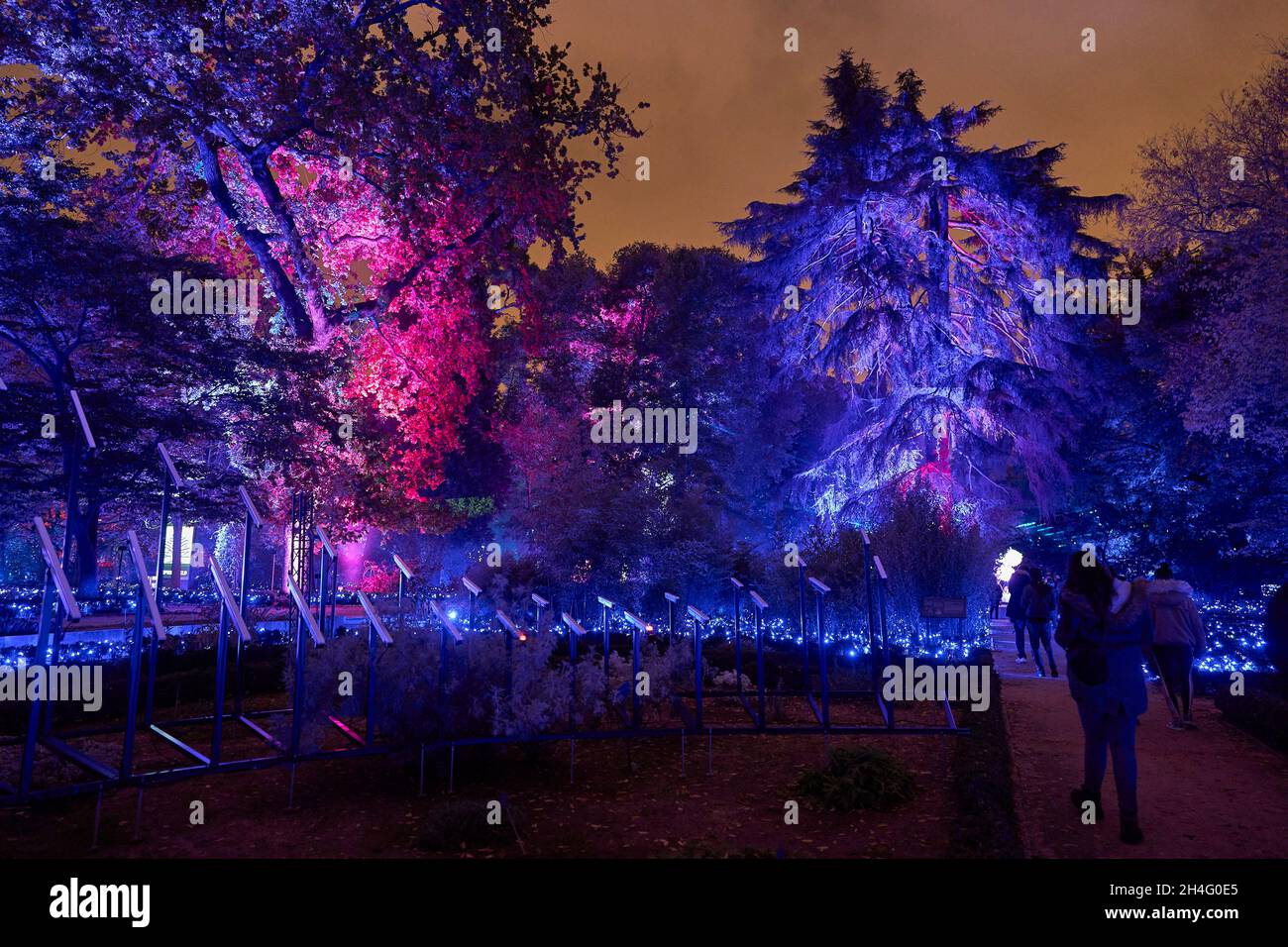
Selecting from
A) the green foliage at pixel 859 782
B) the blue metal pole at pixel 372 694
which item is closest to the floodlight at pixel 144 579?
the blue metal pole at pixel 372 694

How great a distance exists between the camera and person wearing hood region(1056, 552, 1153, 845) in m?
5.73

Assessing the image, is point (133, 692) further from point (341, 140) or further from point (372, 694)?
point (341, 140)

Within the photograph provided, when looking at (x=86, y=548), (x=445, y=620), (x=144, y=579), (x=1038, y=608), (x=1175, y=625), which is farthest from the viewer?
(x=86, y=548)

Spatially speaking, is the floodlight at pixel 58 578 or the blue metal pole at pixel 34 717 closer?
the floodlight at pixel 58 578

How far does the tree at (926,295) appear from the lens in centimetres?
2527

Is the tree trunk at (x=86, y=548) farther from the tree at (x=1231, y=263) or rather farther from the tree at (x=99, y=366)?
the tree at (x=1231, y=263)

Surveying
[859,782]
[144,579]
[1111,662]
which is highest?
[144,579]

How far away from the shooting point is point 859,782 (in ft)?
22.1

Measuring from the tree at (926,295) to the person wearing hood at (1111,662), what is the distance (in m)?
19.0

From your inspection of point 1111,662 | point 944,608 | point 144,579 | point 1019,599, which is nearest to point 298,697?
point 144,579

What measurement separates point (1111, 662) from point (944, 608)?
7.84m

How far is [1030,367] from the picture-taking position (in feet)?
79.7

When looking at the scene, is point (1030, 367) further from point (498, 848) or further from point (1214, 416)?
point (498, 848)
